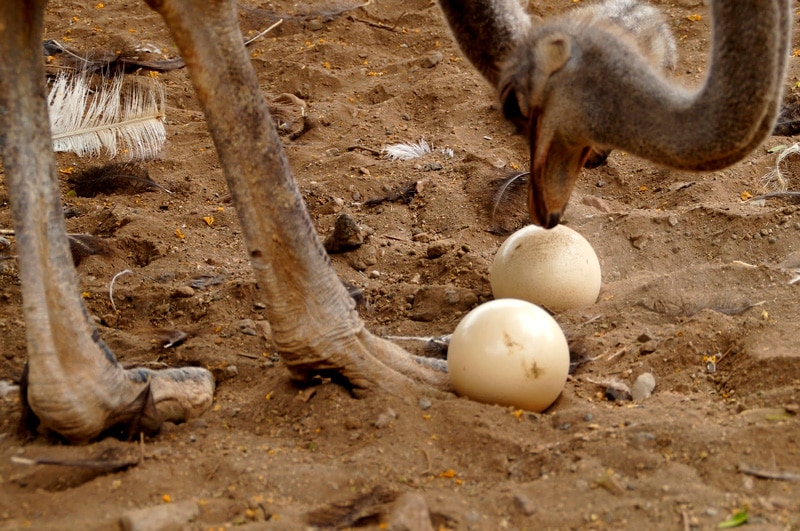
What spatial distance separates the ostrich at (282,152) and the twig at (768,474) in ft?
3.29

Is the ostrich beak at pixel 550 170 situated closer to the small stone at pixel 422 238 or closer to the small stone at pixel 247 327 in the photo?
the small stone at pixel 247 327

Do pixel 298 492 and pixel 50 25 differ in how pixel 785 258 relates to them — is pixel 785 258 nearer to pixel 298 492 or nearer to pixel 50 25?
pixel 298 492

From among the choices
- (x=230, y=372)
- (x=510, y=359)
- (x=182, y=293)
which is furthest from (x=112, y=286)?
(x=510, y=359)

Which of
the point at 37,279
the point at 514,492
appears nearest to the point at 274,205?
the point at 37,279

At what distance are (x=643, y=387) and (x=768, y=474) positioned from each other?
927mm

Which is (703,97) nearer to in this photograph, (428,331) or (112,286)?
(428,331)

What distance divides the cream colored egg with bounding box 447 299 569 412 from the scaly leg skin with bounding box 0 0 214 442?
124cm

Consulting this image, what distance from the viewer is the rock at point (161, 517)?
283cm

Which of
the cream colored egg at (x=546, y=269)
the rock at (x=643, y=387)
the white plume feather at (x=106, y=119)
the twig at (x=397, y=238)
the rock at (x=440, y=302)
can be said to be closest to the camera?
the rock at (x=643, y=387)

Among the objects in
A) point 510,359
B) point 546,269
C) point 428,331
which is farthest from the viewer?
point 428,331

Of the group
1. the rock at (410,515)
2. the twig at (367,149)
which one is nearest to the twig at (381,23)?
the twig at (367,149)

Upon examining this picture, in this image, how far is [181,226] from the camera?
5.98 meters

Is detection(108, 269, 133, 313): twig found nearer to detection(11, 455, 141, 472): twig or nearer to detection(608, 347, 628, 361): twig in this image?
detection(11, 455, 141, 472): twig

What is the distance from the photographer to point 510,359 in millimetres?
3709
